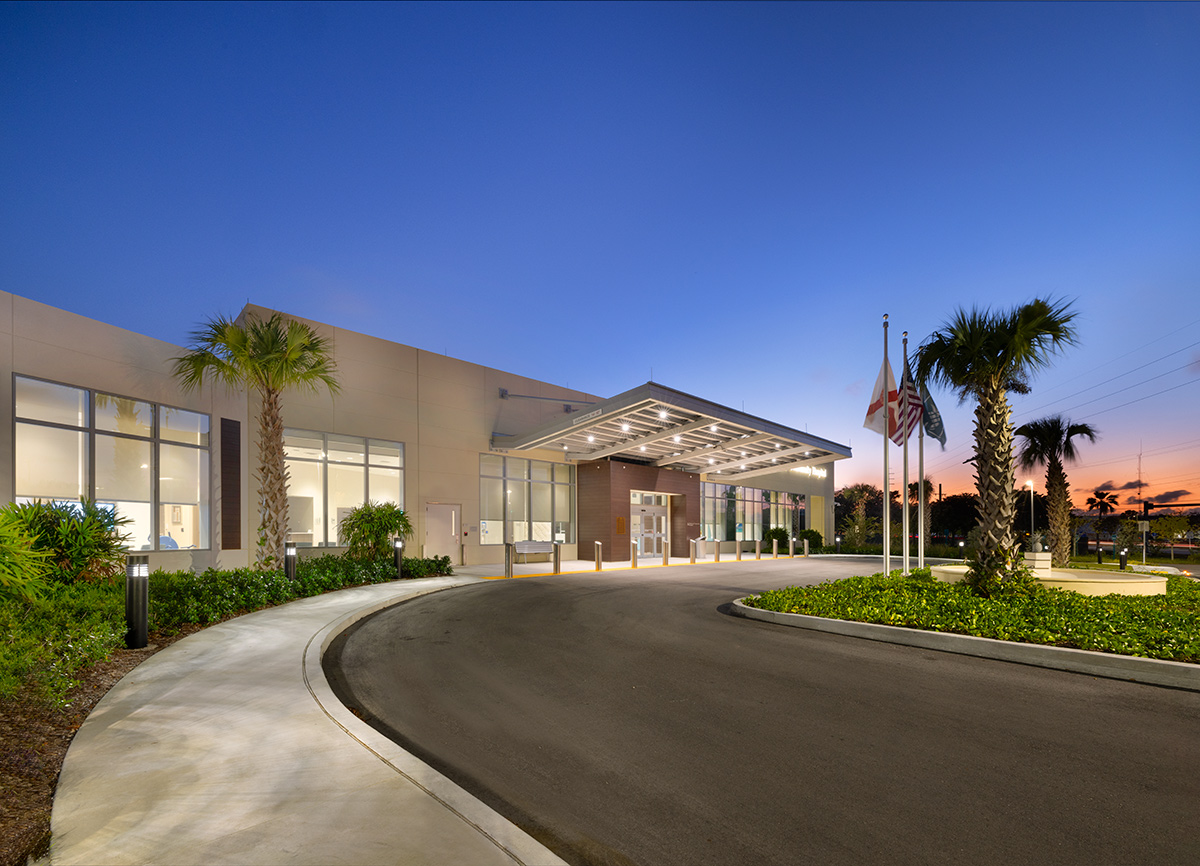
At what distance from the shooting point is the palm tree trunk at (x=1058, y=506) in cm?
2216

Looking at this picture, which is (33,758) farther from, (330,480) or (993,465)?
(330,480)

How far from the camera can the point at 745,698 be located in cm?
639

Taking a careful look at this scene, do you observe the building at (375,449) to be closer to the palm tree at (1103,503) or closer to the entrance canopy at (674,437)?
the entrance canopy at (674,437)

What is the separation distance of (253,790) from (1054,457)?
27579mm

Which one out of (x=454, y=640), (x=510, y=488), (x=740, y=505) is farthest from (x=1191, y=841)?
(x=740, y=505)

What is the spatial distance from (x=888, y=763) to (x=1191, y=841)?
167cm

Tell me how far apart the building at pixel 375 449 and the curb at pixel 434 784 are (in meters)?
10.1

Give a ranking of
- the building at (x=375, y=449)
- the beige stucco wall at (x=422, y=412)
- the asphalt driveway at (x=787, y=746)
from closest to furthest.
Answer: the asphalt driveway at (x=787, y=746)
the building at (x=375, y=449)
the beige stucco wall at (x=422, y=412)

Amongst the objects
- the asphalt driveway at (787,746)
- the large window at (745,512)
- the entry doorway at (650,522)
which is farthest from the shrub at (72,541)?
the large window at (745,512)

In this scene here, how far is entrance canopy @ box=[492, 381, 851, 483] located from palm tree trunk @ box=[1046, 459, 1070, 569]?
23.6 feet

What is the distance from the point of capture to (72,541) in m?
9.87

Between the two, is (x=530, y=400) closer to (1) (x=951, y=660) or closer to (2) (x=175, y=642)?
(2) (x=175, y=642)

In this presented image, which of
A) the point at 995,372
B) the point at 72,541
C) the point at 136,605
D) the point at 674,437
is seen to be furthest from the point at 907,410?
the point at 72,541

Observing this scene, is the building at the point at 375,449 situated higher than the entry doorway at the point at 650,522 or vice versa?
the building at the point at 375,449
